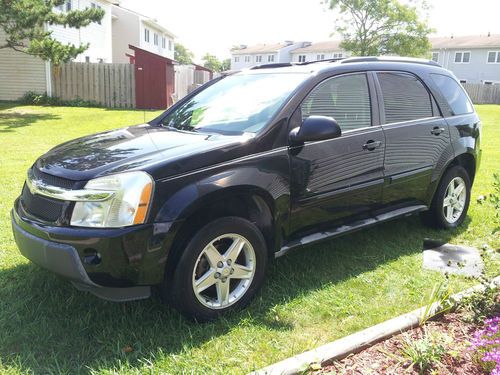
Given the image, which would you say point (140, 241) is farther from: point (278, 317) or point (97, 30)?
point (97, 30)

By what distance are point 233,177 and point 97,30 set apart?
28.2m

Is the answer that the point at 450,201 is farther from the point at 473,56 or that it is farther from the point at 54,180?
the point at 473,56

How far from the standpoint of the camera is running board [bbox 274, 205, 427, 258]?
142 inches

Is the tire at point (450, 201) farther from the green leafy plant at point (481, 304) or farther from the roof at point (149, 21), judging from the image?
the roof at point (149, 21)

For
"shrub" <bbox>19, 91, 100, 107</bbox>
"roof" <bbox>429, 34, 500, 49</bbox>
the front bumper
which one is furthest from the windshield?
"roof" <bbox>429, 34, 500, 49</bbox>

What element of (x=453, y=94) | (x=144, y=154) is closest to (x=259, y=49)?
(x=453, y=94)

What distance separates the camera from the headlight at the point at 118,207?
2793mm

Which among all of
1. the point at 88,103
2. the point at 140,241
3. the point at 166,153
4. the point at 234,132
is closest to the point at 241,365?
the point at 140,241

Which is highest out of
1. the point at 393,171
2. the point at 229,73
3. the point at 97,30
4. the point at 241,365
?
the point at 97,30

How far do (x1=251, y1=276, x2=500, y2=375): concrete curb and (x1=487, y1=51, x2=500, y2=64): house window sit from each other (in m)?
52.6

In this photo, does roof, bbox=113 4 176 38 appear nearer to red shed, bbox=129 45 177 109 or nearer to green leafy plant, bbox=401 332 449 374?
red shed, bbox=129 45 177 109

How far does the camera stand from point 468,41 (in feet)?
171

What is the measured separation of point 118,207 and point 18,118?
15.0 m

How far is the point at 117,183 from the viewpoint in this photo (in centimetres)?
285
